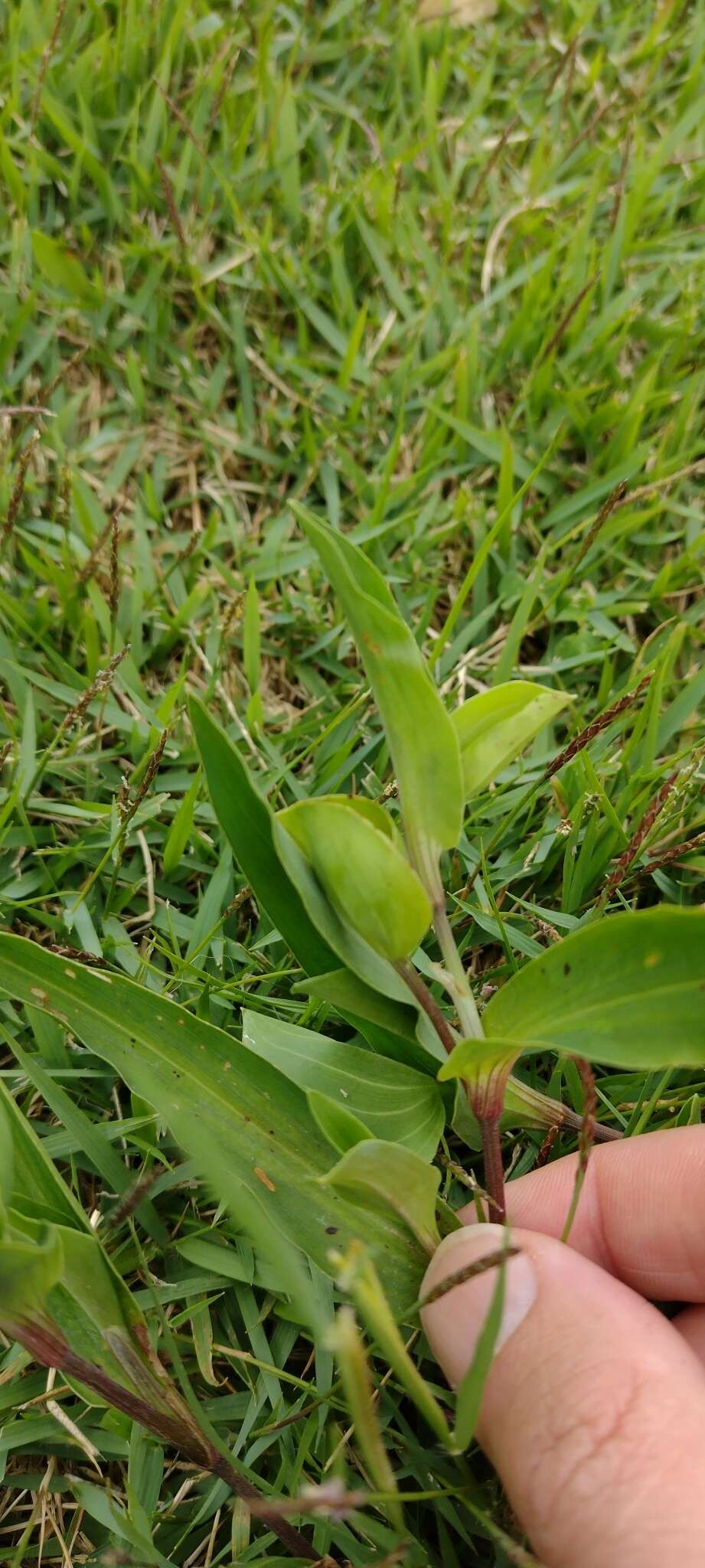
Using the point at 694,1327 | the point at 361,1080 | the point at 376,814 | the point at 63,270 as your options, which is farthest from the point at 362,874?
the point at 63,270

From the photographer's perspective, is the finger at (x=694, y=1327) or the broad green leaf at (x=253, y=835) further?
the finger at (x=694, y=1327)

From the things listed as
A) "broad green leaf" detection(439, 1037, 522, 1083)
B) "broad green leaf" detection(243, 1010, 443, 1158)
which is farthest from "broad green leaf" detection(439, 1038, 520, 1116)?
"broad green leaf" detection(243, 1010, 443, 1158)

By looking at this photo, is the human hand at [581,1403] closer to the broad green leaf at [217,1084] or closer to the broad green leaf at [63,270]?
the broad green leaf at [217,1084]

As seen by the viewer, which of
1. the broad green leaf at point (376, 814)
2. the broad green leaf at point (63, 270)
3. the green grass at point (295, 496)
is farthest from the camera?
the broad green leaf at point (63, 270)

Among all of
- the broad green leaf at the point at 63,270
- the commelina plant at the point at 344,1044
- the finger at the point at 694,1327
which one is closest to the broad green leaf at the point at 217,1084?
the commelina plant at the point at 344,1044

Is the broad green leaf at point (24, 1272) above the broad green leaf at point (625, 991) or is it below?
above

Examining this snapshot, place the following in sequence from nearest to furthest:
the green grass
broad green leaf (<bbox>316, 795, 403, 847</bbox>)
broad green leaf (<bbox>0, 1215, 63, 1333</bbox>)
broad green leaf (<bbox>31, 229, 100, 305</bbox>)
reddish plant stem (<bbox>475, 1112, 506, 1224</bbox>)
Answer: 1. broad green leaf (<bbox>0, 1215, 63, 1333</bbox>)
2. broad green leaf (<bbox>316, 795, 403, 847</bbox>)
3. reddish plant stem (<bbox>475, 1112, 506, 1224</bbox>)
4. the green grass
5. broad green leaf (<bbox>31, 229, 100, 305</bbox>)

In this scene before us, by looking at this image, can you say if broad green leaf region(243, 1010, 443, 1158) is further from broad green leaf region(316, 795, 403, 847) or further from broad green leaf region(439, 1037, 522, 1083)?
broad green leaf region(316, 795, 403, 847)
